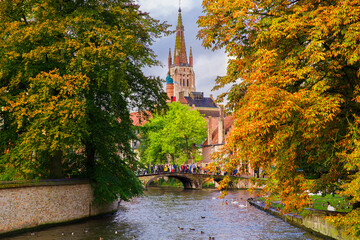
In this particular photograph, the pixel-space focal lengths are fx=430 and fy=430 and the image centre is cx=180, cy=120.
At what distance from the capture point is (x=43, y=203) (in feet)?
65.5

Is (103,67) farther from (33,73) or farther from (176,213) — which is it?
(176,213)

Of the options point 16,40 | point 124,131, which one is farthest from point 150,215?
point 16,40

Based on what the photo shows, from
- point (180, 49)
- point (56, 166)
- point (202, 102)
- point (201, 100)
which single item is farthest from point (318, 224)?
point (180, 49)

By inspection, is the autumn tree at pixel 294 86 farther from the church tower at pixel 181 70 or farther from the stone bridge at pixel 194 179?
the church tower at pixel 181 70

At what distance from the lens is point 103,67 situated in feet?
65.4

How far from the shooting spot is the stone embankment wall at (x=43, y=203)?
1794cm

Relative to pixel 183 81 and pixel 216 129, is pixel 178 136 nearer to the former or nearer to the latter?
pixel 216 129

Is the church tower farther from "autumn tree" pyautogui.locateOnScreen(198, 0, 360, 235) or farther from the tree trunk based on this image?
"autumn tree" pyautogui.locateOnScreen(198, 0, 360, 235)

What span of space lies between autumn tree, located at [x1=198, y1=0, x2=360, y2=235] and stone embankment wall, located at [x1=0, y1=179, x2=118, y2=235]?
33.6 ft

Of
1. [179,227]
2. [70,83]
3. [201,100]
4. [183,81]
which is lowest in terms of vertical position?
[179,227]

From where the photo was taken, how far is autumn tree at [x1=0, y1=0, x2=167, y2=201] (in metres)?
18.9

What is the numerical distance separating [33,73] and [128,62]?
4.53 meters

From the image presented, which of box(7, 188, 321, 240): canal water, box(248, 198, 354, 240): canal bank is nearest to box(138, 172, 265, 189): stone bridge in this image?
box(7, 188, 321, 240): canal water

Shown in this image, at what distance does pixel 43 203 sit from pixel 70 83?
5.76 m
